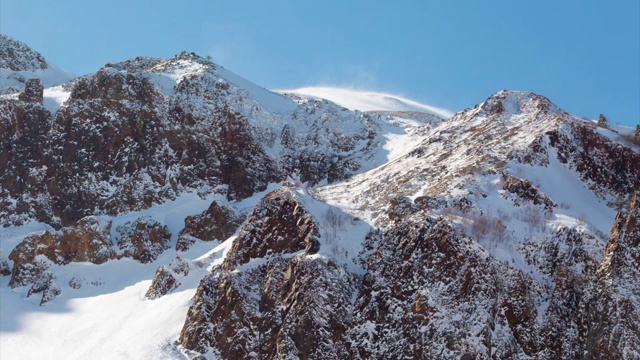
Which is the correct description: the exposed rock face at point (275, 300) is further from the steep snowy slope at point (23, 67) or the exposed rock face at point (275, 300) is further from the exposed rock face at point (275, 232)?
the steep snowy slope at point (23, 67)

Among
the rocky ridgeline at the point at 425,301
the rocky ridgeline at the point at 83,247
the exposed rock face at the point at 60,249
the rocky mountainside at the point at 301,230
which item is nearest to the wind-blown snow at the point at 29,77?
the rocky mountainside at the point at 301,230

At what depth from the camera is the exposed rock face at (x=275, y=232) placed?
156 feet

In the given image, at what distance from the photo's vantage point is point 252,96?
86.0m

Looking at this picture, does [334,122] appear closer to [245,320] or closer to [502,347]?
[245,320]

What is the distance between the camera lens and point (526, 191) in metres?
47.1

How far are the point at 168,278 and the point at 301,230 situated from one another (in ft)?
41.6

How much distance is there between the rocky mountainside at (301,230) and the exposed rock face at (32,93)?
0.28m

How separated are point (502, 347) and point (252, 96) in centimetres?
5720

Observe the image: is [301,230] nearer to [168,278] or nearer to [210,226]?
[168,278]

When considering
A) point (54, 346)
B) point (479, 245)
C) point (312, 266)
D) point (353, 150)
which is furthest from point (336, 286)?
point (353, 150)

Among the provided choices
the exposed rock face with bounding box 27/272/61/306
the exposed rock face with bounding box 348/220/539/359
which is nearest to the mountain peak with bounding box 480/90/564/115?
the exposed rock face with bounding box 348/220/539/359

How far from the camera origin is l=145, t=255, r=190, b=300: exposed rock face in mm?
51656

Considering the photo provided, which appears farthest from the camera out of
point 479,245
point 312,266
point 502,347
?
point 312,266

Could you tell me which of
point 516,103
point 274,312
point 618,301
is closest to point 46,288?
point 274,312
